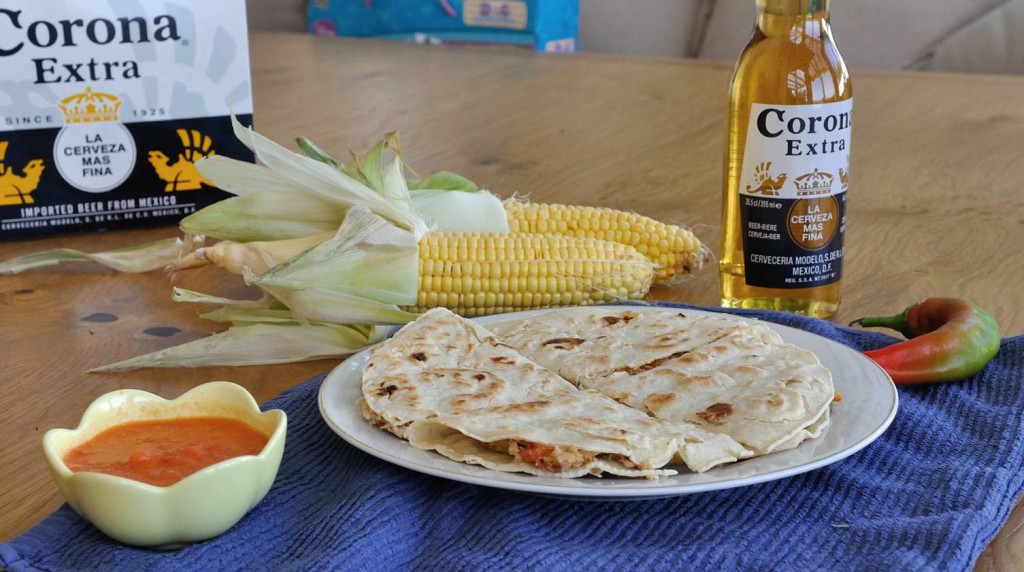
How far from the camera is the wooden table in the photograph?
1132 millimetres

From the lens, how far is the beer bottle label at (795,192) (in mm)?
1159

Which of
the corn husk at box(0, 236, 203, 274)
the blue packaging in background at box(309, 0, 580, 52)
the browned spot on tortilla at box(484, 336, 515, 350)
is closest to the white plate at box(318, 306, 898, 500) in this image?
the browned spot on tortilla at box(484, 336, 515, 350)

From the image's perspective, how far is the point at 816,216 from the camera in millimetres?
1187

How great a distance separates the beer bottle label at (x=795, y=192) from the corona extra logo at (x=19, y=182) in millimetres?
947

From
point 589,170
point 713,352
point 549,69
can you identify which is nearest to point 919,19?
point 549,69

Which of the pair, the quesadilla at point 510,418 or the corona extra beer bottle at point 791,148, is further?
the corona extra beer bottle at point 791,148

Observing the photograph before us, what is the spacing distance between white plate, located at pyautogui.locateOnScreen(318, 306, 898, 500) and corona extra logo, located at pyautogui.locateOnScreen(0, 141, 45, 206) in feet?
2.39

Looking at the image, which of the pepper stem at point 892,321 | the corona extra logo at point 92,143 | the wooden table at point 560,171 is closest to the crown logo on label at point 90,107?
the corona extra logo at point 92,143

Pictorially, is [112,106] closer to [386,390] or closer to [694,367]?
[386,390]

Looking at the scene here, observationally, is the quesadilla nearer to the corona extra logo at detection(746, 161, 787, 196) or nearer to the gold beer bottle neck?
the corona extra logo at detection(746, 161, 787, 196)

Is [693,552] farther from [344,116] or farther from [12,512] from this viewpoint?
[344,116]

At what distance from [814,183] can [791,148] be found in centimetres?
5

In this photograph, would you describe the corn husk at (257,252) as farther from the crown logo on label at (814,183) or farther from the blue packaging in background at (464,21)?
the blue packaging in background at (464,21)

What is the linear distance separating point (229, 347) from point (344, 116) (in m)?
1.16
